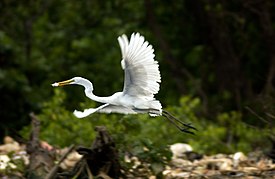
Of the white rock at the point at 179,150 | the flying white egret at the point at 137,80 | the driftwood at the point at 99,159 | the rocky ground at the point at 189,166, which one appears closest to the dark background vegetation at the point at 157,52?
the white rock at the point at 179,150

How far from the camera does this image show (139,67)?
7.43 meters

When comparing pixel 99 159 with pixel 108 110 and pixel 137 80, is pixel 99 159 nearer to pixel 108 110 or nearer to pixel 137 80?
pixel 108 110

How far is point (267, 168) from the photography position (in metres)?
8.68

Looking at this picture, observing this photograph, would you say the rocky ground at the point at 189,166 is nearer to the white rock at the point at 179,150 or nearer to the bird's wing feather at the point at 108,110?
the white rock at the point at 179,150

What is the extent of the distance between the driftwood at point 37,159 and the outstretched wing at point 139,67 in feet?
3.97

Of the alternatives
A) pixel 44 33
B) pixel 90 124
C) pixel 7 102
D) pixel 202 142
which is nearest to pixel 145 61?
pixel 90 124

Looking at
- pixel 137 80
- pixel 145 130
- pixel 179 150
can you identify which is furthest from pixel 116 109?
pixel 145 130

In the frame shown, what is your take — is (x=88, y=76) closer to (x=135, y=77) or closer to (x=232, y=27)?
(x=232, y=27)

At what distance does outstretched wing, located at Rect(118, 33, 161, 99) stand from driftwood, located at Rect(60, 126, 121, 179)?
0.57m

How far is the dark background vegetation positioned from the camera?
1574cm

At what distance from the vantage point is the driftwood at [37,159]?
8.27 m

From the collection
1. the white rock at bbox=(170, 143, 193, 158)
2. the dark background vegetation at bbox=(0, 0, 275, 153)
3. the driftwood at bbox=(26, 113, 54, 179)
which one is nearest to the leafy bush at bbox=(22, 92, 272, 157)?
the white rock at bbox=(170, 143, 193, 158)

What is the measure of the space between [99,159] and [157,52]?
37.9ft

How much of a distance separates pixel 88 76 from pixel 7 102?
4.15 m
